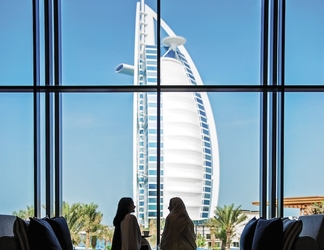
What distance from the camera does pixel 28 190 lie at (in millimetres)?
4895

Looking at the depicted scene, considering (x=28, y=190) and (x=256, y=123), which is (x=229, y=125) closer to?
(x=256, y=123)

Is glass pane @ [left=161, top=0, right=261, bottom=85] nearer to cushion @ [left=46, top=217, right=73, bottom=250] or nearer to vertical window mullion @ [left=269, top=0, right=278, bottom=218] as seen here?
vertical window mullion @ [left=269, top=0, right=278, bottom=218]

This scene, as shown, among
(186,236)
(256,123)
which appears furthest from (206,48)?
(186,236)

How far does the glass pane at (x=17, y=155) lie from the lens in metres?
4.89

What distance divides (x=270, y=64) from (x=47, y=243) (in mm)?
3446

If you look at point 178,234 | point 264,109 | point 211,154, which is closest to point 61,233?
point 178,234

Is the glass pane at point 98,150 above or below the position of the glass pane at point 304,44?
below

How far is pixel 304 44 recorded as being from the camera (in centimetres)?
495

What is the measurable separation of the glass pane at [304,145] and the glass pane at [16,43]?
11.3ft

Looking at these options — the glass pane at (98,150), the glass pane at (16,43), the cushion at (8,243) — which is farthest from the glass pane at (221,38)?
the cushion at (8,243)

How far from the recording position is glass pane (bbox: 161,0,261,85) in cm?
495

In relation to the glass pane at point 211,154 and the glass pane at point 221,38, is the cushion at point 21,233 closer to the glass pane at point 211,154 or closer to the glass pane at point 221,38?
the glass pane at point 211,154

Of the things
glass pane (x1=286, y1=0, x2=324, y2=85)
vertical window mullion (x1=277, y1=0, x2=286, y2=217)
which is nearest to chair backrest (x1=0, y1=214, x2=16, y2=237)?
vertical window mullion (x1=277, y1=0, x2=286, y2=217)

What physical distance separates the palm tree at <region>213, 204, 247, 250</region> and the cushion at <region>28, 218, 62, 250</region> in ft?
6.91
